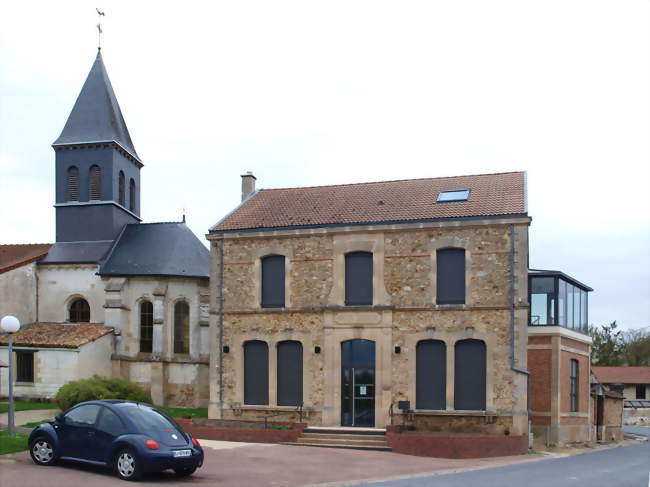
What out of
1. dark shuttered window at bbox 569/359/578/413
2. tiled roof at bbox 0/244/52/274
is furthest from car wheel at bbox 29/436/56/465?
dark shuttered window at bbox 569/359/578/413

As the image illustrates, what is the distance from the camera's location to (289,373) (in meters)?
23.6

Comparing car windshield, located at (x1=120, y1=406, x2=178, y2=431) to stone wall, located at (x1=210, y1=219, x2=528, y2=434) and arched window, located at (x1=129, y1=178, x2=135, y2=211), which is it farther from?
arched window, located at (x1=129, y1=178, x2=135, y2=211)

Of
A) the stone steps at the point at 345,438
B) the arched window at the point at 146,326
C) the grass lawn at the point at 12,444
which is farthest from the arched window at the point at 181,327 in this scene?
the grass lawn at the point at 12,444

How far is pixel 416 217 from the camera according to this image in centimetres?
2259

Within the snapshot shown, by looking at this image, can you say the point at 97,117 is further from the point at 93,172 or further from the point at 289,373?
the point at 289,373

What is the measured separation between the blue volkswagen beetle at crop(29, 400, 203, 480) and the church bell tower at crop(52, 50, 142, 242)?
19.3m

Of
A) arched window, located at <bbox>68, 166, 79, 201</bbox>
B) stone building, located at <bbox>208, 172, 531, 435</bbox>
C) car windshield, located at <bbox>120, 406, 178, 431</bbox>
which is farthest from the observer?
arched window, located at <bbox>68, 166, 79, 201</bbox>

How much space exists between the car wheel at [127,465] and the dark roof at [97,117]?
2219 cm

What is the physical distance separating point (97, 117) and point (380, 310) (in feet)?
60.6

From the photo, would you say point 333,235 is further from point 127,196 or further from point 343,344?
point 127,196

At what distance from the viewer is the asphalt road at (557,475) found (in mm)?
13758

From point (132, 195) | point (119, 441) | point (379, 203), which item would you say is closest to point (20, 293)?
point (132, 195)

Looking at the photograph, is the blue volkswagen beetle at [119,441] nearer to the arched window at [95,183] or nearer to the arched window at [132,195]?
the arched window at [95,183]

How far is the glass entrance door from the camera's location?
22.6 m
